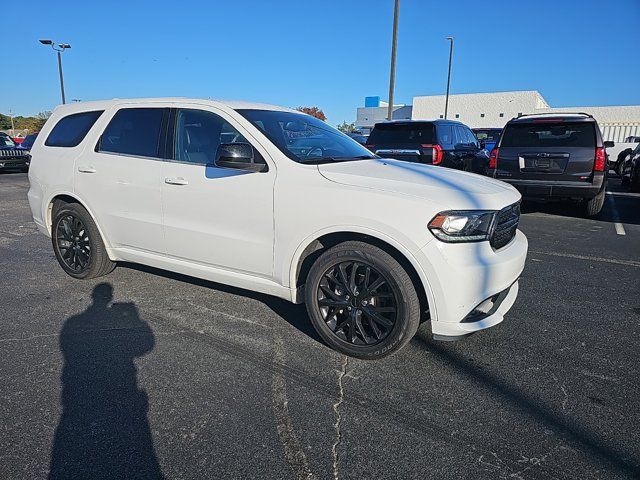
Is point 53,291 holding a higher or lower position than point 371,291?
lower

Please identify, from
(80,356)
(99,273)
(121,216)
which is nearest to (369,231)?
(80,356)

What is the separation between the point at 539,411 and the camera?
8.46 ft

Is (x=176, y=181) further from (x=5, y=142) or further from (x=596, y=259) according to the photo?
(x=5, y=142)

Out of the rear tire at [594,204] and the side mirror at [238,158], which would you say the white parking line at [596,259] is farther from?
the side mirror at [238,158]

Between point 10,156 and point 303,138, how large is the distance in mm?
18530

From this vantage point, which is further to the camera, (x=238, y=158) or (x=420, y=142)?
(x=420, y=142)

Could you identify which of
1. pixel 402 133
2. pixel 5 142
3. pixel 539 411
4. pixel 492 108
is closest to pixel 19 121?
pixel 5 142

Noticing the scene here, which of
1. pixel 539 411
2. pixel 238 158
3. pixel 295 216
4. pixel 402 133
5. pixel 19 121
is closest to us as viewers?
pixel 539 411

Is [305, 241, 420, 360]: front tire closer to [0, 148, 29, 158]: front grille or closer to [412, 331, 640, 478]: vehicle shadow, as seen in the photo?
[412, 331, 640, 478]: vehicle shadow

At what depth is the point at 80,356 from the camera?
3.17 meters

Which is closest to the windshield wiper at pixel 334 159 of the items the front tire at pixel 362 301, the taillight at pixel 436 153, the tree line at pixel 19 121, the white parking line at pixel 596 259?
the front tire at pixel 362 301

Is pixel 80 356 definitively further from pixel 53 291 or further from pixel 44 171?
pixel 44 171

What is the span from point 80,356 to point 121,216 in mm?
1433

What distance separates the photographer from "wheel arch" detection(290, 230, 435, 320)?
2873mm
